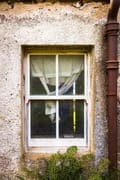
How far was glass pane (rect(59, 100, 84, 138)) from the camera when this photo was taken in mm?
5516

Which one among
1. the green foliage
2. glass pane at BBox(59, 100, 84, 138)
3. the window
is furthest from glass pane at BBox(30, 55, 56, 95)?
the green foliage

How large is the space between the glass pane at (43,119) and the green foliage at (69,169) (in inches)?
17.9

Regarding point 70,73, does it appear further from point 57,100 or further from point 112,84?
point 112,84

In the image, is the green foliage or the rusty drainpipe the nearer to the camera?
the green foliage

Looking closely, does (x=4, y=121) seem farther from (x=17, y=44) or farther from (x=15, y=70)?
(x=17, y=44)

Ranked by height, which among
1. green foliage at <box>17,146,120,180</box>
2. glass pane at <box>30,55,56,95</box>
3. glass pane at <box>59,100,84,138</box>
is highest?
glass pane at <box>30,55,56,95</box>

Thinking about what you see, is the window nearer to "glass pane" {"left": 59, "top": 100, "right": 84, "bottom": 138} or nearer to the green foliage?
"glass pane" {"left": 59, "top": 100, "right": 84, "bottom": 138}

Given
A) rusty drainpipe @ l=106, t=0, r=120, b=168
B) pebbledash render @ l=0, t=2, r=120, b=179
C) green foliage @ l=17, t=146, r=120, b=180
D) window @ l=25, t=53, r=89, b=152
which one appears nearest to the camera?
green foliage @ l=17, t=146, r=120, b=180

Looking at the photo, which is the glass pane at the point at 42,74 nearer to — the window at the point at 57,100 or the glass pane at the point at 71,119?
the window at the point at 57,100

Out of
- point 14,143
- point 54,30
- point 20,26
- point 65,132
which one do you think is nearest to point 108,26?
point 54,30

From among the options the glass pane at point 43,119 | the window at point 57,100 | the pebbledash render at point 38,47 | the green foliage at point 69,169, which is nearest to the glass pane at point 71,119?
the window at point 57,100

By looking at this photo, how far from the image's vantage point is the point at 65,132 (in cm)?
554

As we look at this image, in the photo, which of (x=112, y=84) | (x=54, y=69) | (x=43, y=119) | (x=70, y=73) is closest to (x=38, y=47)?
(x=54, y=69)

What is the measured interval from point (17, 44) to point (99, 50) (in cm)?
106
